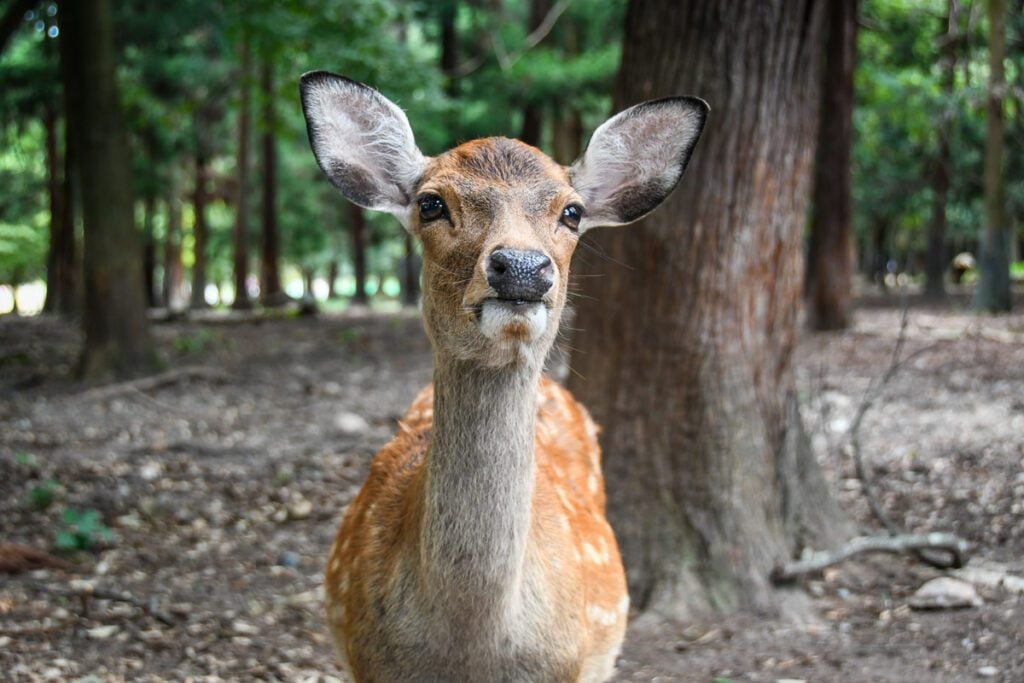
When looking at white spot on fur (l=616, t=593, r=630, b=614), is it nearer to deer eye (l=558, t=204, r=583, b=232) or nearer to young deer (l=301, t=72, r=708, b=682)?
young deer (l=301, t=72, r=708, b=682)

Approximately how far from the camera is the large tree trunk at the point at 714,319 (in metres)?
4.39

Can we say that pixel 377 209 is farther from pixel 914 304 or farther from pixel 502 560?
pixel 914 304

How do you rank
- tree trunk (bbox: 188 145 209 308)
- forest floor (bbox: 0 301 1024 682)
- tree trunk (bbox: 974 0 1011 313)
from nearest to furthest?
forest floor (bbox: 0 301 1024 682)
tree trunk (bbox: 974 0 1011 313)
tree trunk (bbox: 188 145 209 308)

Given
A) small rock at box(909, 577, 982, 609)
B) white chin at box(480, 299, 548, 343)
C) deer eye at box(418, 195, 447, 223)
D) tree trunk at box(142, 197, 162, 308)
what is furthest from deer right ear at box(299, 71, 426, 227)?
tree trunk at box(142, 197, 162, 308)

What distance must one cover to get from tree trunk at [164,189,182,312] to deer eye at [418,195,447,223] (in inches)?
799

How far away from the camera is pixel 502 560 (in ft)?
8.30

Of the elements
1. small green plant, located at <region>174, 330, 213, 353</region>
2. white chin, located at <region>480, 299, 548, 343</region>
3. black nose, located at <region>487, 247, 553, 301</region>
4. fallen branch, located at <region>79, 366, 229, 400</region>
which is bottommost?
fallen branch, located at <region>79, 366, 229, 400</region>

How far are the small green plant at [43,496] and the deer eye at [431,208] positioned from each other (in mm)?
3773

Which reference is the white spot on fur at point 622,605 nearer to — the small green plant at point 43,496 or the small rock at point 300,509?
the small rock at point 300,509

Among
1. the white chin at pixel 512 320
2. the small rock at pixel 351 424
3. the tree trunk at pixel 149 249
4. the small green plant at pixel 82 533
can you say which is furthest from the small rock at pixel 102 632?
the tree trunk at pixel 149 249

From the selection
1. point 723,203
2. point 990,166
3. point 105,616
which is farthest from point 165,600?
point 990,166

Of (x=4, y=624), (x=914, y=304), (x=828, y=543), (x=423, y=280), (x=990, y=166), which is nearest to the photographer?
(x=423, y=280)

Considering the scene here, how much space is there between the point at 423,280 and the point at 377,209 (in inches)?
12.1

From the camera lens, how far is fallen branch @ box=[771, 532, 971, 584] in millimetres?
4473
